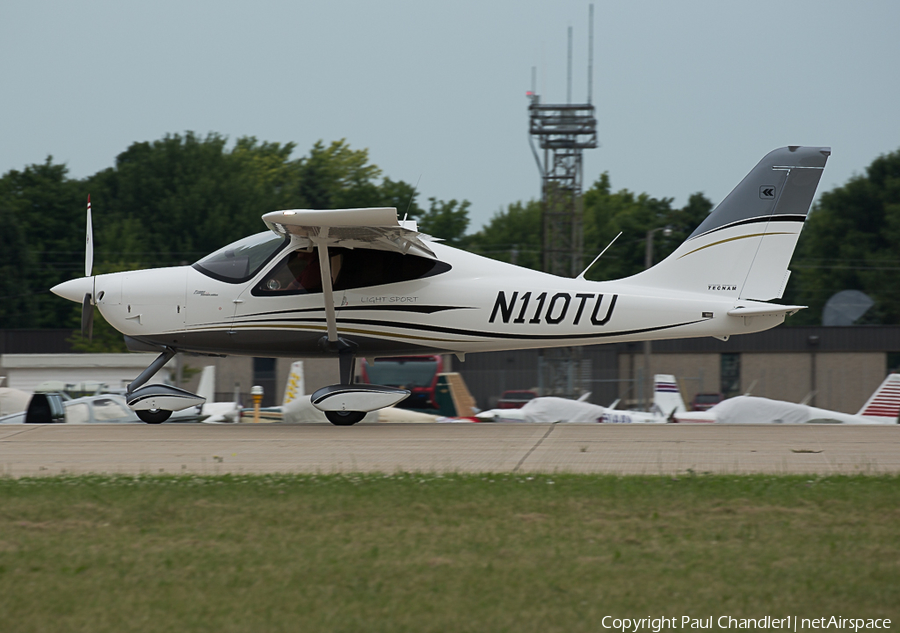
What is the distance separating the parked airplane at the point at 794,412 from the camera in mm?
15984

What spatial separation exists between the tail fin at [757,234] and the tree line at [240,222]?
134 feet

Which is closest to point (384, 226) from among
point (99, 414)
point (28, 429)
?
point (28, 429)

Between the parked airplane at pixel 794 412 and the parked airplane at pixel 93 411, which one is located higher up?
the parked airplane at pixel 794 412

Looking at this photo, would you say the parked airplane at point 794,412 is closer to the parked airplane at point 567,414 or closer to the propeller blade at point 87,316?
the parked airplane at point 567,414

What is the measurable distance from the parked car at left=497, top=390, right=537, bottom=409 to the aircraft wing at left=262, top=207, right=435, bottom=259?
21892 millimetres

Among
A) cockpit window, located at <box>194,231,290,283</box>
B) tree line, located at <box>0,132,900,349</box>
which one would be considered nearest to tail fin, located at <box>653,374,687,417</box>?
cockpit window, located at <box>194,231,290,283</box>

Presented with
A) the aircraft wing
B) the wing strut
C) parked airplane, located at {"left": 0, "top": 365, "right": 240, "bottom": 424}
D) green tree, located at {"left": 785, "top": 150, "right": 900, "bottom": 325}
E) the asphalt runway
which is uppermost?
green tree, located at {"left": 785, "top": 150, "right": 900, "bottom": 325}

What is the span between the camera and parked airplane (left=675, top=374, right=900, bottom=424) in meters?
16.0

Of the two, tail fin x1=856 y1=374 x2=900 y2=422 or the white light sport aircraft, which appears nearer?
the white light sport aircraft

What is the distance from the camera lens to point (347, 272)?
40.4 ft

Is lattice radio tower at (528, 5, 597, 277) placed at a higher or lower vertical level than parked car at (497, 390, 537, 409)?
higher

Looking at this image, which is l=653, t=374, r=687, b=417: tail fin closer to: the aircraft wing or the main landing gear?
the aircraft wing

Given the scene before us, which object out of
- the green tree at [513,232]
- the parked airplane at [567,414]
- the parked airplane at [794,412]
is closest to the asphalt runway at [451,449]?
the parked airplane at [794,412]

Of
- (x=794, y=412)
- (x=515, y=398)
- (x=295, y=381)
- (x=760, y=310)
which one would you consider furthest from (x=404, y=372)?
(x=760, y=310)
